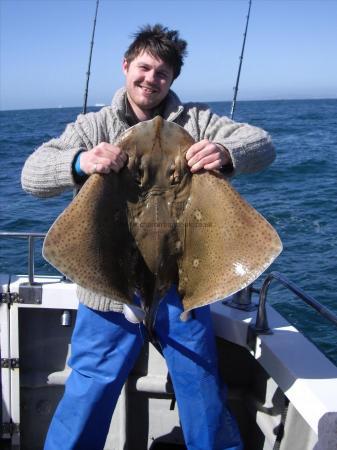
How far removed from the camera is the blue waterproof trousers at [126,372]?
309cm

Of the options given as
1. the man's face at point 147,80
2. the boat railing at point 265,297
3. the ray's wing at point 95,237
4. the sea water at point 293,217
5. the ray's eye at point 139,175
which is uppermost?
the man's face at point 147,80

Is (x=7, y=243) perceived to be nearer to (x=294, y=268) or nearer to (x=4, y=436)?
(x=294, y=268)

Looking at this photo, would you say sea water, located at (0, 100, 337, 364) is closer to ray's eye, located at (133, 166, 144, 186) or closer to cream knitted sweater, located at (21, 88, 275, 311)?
cream knitted sweater, located at (21, 88, 275, 311)

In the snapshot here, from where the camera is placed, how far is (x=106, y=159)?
92.7 inches

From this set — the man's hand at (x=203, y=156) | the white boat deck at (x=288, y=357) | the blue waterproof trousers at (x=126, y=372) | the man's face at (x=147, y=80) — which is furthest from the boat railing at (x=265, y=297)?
the man's face at (x=147, y=80)

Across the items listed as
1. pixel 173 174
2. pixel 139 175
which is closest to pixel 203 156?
pixel 173 174

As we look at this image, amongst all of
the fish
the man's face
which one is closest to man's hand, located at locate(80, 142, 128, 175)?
the fish

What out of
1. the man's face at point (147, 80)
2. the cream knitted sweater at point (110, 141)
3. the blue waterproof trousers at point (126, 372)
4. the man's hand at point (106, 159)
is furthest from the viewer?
the blue waterproof trousers at point (126, 372)

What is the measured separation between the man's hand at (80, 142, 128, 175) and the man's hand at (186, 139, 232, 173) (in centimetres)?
31

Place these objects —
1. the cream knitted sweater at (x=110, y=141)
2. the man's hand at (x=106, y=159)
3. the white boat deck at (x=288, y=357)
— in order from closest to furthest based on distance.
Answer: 1. the man's hand at (x=106, y=159)
2. the white boat deck at (x=288, y=357)
3. the cream knitted sweater at (x=110, y=141)

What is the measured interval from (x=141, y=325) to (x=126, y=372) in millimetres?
344

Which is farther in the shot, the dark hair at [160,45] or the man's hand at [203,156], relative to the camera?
the dark hair at [160,45]

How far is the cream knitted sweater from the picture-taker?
9.10ft

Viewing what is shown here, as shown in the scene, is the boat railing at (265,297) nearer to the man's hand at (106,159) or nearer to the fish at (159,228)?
the fish at (159,228)
